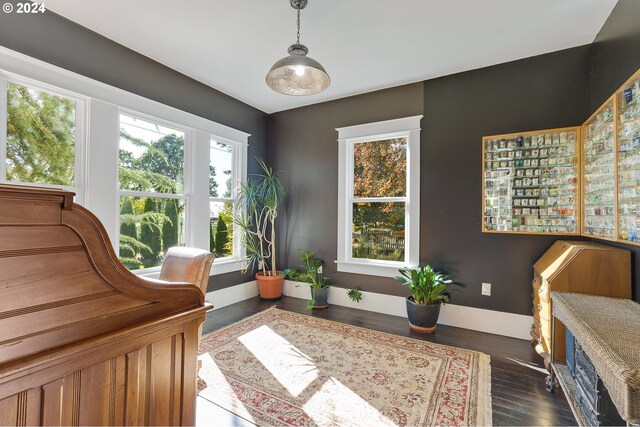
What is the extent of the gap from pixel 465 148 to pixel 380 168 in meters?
0.97

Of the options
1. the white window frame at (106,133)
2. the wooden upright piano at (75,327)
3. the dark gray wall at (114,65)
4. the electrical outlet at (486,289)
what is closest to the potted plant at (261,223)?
the dark gray wall at (114,65)

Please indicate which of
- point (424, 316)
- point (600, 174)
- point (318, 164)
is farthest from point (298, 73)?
point (424, 316)

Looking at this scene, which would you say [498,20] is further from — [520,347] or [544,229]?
[520,347]

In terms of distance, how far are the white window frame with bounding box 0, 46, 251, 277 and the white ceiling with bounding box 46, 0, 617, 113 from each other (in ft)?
1.56

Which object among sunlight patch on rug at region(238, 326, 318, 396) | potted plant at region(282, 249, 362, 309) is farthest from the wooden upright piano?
potted plant at region(282, 249, 362, 309)

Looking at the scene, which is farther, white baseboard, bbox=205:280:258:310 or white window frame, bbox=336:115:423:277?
white baseboard, bbox=205:280:258:310

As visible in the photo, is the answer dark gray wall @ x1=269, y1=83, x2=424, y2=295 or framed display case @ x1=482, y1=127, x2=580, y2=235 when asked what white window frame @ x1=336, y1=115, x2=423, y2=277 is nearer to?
dark gray wall @ x1=269, y1=83, x2=424, y2=295

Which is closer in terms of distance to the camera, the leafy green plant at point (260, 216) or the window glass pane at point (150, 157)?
the window glass pane at point (150, 157)

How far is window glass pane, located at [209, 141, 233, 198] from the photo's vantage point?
3678 mm

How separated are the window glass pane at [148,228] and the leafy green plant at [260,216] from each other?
30.4 inches

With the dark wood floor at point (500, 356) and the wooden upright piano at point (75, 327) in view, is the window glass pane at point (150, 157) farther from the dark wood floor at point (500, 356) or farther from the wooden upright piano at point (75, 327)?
the wooden upright piano at point (75, 327)

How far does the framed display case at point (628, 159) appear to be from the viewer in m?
1.67

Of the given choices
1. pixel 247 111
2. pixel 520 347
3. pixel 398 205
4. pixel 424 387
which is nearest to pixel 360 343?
→ pixel 424 387

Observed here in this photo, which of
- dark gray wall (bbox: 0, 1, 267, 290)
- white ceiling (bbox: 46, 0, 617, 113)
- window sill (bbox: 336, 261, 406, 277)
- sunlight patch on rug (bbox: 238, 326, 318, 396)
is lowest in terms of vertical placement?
sunlight patch on rug (bbox: 238, 326, 318, 396)
